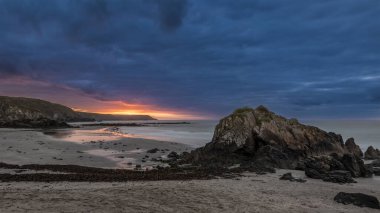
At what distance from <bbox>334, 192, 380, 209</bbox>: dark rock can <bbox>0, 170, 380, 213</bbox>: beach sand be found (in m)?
0.36

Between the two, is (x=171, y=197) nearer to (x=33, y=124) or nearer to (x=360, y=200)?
(x=360, y=200)

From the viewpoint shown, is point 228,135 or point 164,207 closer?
point 164,207

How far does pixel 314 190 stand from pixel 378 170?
1098cm

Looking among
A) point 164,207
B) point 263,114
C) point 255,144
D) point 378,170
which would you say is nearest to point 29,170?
point 164,207

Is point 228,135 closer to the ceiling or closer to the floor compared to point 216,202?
closer to the ceiling

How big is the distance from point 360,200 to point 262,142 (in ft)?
52.9

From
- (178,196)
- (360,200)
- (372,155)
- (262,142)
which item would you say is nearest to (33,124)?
(262,142)

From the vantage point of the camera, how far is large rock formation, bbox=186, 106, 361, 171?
25.6 m

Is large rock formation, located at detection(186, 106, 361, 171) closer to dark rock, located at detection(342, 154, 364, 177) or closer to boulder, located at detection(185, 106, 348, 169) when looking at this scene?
boulder, located at detection(185, 106, 348, 169)

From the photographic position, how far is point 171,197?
510 inches

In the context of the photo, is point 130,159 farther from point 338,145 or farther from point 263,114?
point 338,145

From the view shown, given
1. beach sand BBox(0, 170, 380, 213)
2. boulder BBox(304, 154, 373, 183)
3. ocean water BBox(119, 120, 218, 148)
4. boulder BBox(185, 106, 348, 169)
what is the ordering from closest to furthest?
beach sand BBox(0, 170, 380, 213) → boulder BBox(304, 154, 373, 183) → boulder BBox(185, 106, 348, 169) → ocean water BBox(119, 120, 218, 148)

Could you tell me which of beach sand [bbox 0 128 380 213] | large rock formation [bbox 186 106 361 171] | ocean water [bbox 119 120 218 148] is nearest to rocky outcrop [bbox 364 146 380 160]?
large rock formation [bbox 186 106 361 171]

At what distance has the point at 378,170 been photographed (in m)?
24.1
